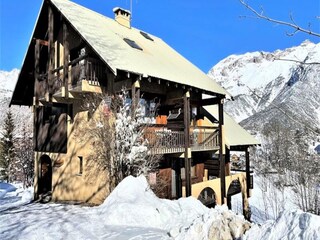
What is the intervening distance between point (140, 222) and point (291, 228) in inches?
172

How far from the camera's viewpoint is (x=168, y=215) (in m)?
8.68

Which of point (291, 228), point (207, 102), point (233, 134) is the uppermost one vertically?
point (207, 102)

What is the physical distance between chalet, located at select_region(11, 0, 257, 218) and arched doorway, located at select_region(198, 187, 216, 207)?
0.08 m

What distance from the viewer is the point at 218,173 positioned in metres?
18.7

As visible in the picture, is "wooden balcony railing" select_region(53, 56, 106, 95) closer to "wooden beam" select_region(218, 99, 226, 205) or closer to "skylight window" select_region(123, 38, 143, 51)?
"skylight window" select_region(123, 38, 143, 51)

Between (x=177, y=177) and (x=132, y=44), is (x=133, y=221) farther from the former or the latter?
(x=132, y=44)

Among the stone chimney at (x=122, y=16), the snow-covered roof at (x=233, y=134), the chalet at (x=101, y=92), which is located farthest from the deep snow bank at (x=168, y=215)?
the stone chimney at (x=122, y=16)

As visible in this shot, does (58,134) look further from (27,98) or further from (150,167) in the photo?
(150,167)

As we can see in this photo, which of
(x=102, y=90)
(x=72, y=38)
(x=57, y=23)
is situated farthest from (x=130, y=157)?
(x=57, y=23)

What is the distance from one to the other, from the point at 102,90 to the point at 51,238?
24.3 feet

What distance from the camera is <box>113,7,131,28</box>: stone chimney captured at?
19.2 m

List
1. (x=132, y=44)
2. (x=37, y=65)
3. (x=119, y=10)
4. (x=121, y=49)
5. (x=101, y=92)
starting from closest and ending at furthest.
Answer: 1. (x=101, y=92)
2. (x=121, y=49)
3. (x=132, y=44)
4. (x=37, y=65)
5. (x=119, y=10)

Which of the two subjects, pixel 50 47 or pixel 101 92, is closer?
pixel 101 92

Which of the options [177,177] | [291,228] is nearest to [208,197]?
[177,177]
